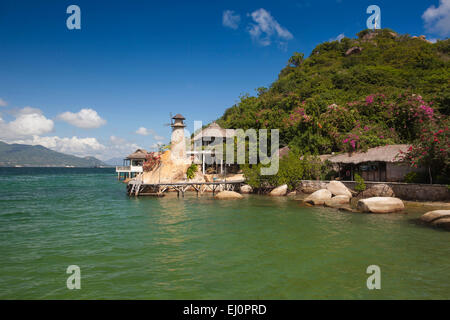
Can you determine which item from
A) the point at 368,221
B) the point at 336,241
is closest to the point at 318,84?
the point at 368,221

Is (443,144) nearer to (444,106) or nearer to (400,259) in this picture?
(400,259)

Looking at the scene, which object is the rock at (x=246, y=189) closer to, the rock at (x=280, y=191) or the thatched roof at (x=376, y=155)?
the rock at (x=280, y=191)

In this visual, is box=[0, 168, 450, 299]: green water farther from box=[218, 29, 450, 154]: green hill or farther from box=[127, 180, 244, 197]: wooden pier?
box=[218, 29, 450, 154]: green hill

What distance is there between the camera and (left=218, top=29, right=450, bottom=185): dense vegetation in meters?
26.0

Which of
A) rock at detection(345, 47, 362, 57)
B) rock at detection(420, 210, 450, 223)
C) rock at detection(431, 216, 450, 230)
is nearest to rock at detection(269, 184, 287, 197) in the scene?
rock at detection(420, 210, 450, 223)

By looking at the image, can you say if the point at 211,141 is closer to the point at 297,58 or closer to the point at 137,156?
the point at 137,156

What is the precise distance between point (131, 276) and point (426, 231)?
41.1 ft

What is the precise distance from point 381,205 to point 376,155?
668 cm

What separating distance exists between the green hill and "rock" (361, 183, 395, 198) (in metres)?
4.33

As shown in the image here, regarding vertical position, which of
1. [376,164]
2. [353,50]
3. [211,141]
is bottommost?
[376,164]

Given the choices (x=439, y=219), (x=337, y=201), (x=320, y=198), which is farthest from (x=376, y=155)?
(x=439, y=219)

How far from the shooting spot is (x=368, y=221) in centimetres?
1472

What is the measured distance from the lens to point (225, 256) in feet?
31.5

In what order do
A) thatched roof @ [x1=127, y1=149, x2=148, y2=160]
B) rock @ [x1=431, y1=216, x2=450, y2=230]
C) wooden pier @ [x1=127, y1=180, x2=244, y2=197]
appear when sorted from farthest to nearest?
thatched roof @ [x1=127, y1=149, x2=148, y2=160] → wooden pier @ [x1=127, y1=180, x2=244, y2=197] → rock @ [x1=431, y1=216, x2=450, y2=230]
